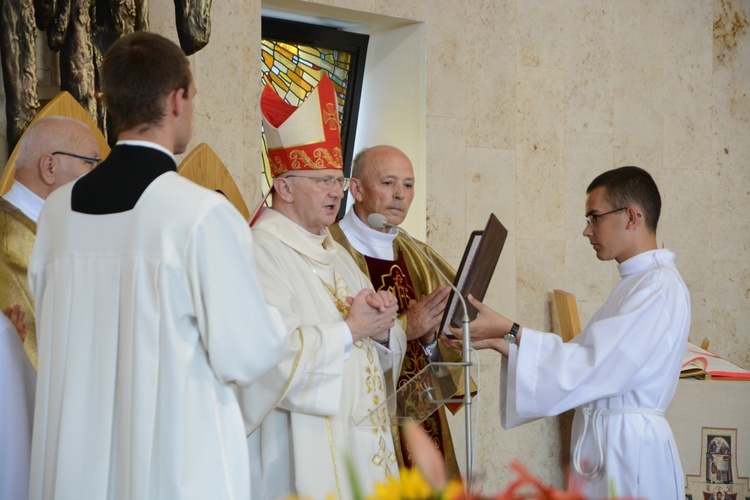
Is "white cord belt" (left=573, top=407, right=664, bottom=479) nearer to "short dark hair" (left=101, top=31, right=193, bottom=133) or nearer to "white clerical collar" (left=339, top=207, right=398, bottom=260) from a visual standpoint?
"white clerical collar" (left=339, top=207, right=398, bottom=260)

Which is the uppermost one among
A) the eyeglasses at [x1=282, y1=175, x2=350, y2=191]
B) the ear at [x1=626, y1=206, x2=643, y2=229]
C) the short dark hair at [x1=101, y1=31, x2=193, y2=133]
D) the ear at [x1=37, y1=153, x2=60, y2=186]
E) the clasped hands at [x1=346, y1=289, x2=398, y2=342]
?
the short dark hair at [x1=101, y1=31, x2=193, y2=133]

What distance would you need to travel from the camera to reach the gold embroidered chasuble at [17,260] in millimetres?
3486

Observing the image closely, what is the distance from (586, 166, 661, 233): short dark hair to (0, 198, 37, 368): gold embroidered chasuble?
7.14ft

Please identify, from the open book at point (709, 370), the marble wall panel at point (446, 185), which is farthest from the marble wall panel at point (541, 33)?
the open book at point (709, 370)

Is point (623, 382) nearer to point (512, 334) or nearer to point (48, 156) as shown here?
point (512, 334)

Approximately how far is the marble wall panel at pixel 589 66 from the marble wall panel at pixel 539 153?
0.11m

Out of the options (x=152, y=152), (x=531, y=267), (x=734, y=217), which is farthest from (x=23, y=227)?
(x=734, y=217)

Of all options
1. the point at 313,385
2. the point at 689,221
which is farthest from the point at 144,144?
the point at 689,221

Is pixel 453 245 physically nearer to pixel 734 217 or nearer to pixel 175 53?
pixel 734 217

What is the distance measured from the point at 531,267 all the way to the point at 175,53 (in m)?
4.46

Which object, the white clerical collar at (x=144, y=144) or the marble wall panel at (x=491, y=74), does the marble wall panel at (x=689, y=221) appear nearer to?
the marble wall panel at (x=491, y=74)

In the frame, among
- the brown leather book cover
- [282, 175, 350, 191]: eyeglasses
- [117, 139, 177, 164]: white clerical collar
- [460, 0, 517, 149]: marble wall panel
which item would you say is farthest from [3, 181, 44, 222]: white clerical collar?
[460, 0, 517, 149]: marble wall panel

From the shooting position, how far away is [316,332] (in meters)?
3.14

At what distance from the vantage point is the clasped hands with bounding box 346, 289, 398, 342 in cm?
323
